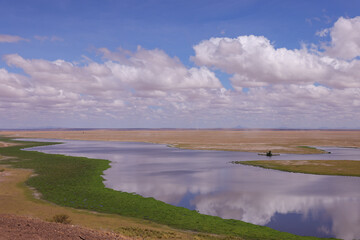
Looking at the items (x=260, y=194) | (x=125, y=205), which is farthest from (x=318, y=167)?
(x=125, y=205)

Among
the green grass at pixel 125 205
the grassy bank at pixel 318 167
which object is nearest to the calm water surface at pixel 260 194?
the green grass at pixel 125 205

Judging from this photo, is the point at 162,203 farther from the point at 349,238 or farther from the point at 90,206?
the point at 349,238

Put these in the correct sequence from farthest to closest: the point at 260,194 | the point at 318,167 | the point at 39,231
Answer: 1. the point at 318,167
2. the point at 260,194
3. the point at 39,231

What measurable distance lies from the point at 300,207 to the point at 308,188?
10327 mm

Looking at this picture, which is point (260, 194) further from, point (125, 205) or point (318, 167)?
point (318, 167)

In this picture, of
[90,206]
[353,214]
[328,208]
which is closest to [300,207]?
[328,208]

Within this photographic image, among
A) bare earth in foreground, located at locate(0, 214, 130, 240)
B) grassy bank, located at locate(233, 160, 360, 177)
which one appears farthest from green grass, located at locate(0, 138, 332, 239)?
grassy bank, located at locate(233, 160, 360, 177)

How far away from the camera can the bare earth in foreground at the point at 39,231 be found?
52.4 feet

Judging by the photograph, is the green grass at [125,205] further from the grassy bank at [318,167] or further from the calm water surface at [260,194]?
the grassy bank at [318,167]

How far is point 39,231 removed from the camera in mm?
17016

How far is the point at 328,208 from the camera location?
99.5 feet

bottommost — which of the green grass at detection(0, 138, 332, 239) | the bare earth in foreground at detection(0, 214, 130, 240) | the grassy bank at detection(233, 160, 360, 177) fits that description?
the green grass at detection(0, 138, 332, 239)

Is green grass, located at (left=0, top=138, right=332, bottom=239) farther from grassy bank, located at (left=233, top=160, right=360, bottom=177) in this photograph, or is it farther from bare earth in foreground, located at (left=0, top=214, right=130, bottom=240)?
grassy bank, located at (left=233, top=160, right=360, bottom=177)

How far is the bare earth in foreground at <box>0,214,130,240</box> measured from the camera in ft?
52.4
